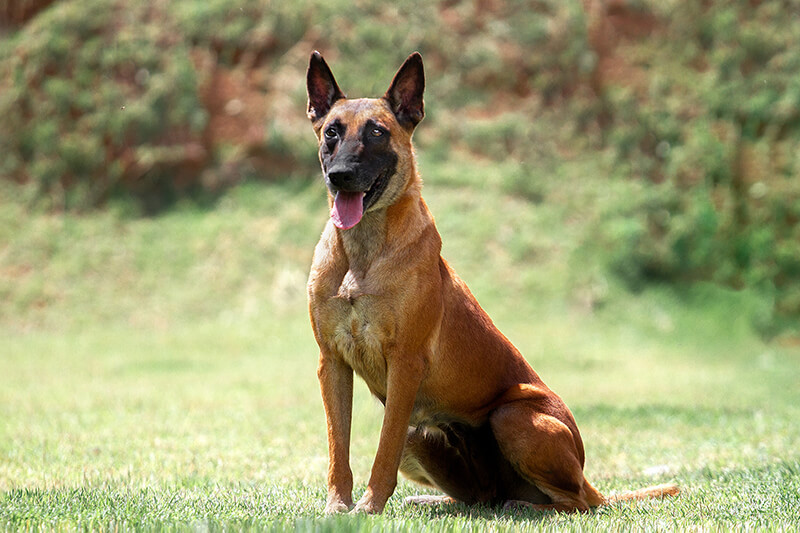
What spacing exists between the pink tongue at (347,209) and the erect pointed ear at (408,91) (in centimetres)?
53

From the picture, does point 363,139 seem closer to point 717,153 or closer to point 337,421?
point 337,421

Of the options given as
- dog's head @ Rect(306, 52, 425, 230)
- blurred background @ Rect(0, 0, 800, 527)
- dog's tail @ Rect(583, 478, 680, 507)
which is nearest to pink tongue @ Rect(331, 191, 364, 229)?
dog's head @ Rect(306, 52, 425, 230)

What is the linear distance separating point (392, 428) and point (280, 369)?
8652 millimetres

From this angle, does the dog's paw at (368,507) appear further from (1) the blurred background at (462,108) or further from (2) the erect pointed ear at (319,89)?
(1) the blurred background at (462,108)

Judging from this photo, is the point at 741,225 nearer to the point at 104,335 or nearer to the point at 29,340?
the point at 104,335

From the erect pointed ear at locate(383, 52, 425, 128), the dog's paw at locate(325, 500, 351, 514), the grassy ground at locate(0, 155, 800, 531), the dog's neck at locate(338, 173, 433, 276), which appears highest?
the erect pointed ear at locate(383, 52, 425, 128)

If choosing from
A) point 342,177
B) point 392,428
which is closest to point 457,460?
point 392,428

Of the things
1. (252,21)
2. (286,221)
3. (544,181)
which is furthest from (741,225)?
(252,21)

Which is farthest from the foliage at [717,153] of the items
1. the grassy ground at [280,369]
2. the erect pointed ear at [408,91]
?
the erect pointed ear at [408,91]

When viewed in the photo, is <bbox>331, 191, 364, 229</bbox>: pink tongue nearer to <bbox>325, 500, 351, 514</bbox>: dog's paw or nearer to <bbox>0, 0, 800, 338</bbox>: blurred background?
<bbox>325, 500, 351, 514</bbox>: dog's paw

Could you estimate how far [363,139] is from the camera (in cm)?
422

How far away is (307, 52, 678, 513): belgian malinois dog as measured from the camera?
4105 millimetres

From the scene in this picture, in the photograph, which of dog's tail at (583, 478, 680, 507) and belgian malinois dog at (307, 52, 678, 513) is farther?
dog's tail at (583, 478, 680, 507)

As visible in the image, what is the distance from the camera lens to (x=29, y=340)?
564 inches
